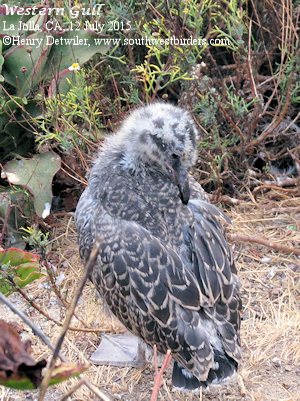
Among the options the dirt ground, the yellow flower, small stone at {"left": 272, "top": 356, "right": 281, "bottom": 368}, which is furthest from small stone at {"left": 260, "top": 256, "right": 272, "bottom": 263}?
the yellow flower

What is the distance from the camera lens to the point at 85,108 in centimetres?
462

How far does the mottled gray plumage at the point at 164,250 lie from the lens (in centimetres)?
342

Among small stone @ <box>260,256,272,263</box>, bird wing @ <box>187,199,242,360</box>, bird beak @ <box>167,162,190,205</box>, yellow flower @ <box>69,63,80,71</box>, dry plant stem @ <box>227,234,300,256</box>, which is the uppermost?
yellow flower @ <box>69,63,80,71</box>

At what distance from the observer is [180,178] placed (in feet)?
11.8

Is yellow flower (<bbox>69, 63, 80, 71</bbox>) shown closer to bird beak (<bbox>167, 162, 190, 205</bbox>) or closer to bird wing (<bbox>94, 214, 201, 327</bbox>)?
bird beak (<bbox>167, 162, 190, 205</bbox>)

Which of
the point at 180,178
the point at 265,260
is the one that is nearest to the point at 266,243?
the point at 265,260

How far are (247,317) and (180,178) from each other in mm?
1161

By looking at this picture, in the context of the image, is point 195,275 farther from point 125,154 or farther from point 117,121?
point 117,121

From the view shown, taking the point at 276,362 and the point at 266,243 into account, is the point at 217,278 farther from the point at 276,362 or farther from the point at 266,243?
the point at 266,243

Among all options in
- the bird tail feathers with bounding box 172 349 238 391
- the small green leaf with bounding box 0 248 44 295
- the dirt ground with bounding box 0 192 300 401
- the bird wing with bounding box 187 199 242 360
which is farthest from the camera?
the dirt ground with bounding box 0 192 300 401

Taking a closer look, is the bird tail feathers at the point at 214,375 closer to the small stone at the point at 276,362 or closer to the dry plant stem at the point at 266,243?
the small stone at the point at 276,362

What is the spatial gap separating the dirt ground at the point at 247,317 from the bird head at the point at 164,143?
3.20ft

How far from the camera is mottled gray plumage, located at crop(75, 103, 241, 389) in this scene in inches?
134

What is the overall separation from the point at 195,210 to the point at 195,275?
1.46 ft
